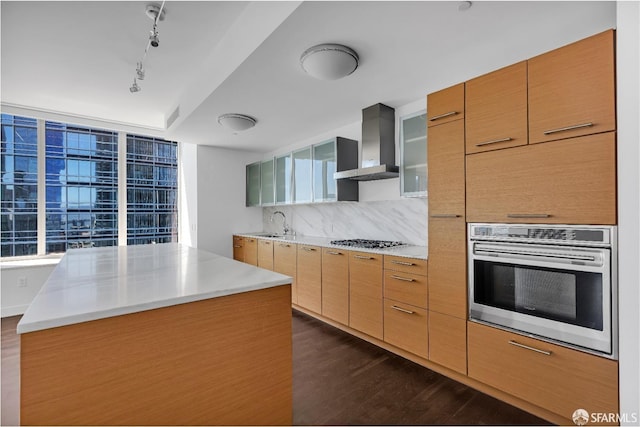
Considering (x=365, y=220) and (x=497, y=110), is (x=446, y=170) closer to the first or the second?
(x=497, y=110)

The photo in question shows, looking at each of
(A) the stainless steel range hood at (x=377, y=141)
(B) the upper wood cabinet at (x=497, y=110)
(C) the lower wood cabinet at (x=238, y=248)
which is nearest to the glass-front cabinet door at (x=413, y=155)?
(A) the stainless steel range hood at (x=377, y=141)

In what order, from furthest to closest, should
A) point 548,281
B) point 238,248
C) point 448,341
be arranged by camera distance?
point 238,248
point 448,341
point 548,281

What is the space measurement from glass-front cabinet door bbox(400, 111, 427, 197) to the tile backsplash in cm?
26

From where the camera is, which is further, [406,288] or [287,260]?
[287,260]

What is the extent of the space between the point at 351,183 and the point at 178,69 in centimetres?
216

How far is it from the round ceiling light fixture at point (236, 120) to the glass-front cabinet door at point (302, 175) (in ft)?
2.86

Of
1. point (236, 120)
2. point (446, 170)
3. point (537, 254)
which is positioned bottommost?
point (537, 254)

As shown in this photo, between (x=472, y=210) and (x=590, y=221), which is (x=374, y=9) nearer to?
(x=472, y=210)

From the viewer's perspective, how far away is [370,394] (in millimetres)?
1998

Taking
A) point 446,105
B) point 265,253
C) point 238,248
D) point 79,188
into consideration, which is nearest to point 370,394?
point 446,105

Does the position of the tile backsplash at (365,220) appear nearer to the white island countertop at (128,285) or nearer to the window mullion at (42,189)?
the white island countertop at (128,285)

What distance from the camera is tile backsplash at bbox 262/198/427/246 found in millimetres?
3043

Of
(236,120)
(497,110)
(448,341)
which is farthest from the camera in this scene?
(236,120)

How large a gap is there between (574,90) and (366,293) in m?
2.05
